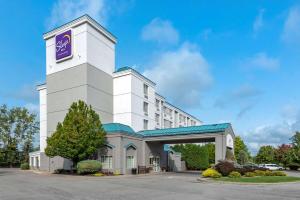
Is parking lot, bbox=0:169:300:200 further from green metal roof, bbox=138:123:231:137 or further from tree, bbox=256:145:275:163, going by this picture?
tree, bbox=256:145:275:163

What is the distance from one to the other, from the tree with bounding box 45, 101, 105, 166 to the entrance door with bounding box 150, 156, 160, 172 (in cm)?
1067

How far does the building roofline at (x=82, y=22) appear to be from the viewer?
44397 mm

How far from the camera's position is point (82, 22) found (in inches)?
1747

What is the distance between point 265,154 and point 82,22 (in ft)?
212

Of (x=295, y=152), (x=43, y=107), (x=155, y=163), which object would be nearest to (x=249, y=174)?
(x=155, y=163)

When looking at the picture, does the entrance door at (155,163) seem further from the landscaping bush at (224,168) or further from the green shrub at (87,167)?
the landscaping bush at (224,168)

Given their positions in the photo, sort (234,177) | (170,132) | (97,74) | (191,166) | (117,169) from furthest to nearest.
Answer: (191,166)
(97,74)
(170,132)
(117,169)
(234,177)

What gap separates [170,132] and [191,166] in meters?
19.0

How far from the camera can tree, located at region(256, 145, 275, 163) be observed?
85.4 metres

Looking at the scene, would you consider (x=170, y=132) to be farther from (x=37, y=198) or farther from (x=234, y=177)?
(x=37, y=198)

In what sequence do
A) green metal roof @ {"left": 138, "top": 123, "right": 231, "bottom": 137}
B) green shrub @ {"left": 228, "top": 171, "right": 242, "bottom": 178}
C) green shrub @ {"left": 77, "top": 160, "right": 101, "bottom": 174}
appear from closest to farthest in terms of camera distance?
green shrub @ {"left": 228, "top": 171, "right": 242, "bottom": 178}, green shrub @ {"left": 77, "top": 160, "right": 101, "bottom": 174}, green metal roof @ {"left": 138, "top": 123, "right": 231, "bottom": 137}

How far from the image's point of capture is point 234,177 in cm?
2791

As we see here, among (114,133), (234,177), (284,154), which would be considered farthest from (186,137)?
(284,154)

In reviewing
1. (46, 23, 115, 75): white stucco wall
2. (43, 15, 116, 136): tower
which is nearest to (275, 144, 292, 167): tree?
(43, 15, 116, 136): tower
